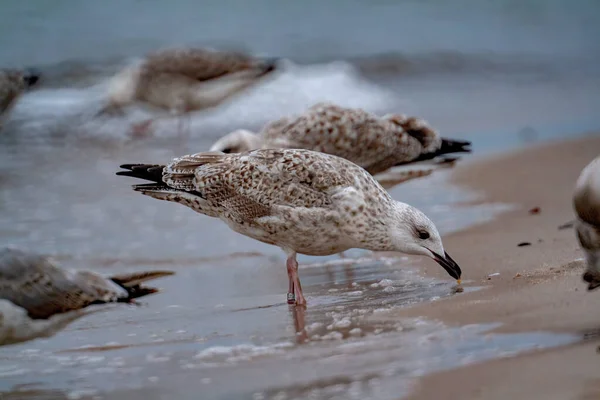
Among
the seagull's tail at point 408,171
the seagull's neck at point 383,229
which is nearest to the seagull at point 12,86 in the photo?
the seagull's tail at point 408,171

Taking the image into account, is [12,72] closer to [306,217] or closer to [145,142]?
[145,142]

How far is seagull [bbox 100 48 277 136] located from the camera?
12.6 meters

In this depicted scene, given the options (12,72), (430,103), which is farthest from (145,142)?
(430,103)

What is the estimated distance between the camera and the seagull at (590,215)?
4172 millimetres

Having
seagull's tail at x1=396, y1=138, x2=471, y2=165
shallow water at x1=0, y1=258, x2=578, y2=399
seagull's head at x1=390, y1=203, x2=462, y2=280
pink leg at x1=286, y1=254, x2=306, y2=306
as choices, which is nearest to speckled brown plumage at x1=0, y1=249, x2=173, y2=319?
shallow water at x1=0, y1=258, x2=578, y2=399

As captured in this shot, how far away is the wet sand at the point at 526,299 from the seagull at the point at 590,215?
0.51 ft

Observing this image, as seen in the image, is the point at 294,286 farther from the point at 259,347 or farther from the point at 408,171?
the point at 408,171

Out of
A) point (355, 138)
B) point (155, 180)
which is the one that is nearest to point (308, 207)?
point (155, 180)

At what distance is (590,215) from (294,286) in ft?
6.46

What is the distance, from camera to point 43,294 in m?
5.63

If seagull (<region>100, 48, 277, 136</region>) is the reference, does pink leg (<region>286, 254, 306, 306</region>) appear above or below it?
below

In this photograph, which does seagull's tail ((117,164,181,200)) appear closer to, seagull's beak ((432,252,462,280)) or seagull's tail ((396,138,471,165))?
seagull's beak ((432,252,462,280))

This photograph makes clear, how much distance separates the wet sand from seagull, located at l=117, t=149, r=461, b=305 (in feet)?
1.43

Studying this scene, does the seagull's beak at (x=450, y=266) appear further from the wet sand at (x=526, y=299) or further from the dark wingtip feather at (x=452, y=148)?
the dark wingtip feather at (x=452, y=148)
